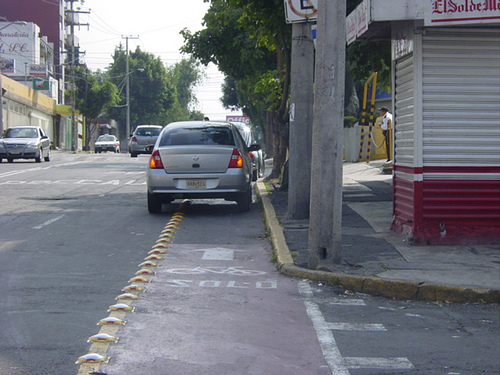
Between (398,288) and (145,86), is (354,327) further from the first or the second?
(145,86)

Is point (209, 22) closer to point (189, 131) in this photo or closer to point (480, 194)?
point (189, 131)

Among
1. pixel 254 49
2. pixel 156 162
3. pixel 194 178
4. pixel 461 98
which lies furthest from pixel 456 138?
pixel 254 49

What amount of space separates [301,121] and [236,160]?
152 cm

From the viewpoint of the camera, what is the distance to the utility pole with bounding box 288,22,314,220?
39.7ft

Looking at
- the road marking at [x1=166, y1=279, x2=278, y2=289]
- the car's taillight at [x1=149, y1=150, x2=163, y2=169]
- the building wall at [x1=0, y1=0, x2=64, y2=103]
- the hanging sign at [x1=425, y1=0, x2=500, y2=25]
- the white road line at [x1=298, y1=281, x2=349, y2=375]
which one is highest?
the building wall at [x1=0, y1=0, x2=64, y2=103]

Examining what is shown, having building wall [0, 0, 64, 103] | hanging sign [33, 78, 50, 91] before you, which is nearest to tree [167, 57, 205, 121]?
building wall [0, 0, 64, 103]

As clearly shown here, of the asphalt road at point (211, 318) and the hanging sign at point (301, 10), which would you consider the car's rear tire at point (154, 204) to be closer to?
the asphalt road at point (211, 318)

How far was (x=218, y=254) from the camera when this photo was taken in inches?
371

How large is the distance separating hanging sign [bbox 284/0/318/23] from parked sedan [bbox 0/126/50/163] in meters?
21.0

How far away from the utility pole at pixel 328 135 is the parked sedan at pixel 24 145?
2379 cm

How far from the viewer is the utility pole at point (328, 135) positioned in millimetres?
8195

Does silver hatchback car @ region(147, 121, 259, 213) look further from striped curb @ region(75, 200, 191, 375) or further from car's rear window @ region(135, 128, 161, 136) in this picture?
car's rear window @ region(135, 128, 161, 136)

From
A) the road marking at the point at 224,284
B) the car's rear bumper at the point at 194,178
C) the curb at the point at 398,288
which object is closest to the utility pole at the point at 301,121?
the car's rear bumper at the point at 194,178

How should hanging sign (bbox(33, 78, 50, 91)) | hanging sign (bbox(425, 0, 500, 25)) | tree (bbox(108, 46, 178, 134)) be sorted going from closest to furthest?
1. hanging sign (bbox(425, 0, 500, 25))
2. hanging sign (bbox(33, 78, 50, 91))
3. tree (bbox(108, 46, 178, 134))
